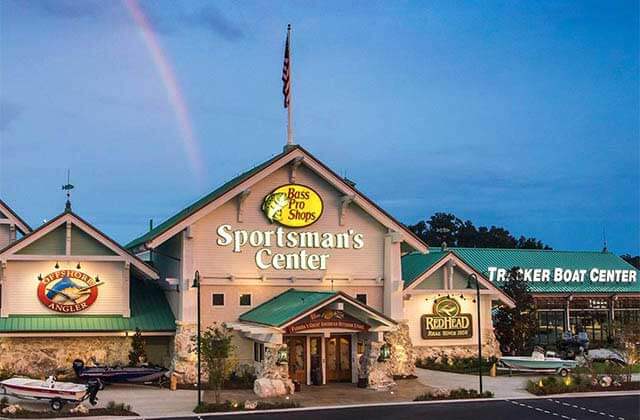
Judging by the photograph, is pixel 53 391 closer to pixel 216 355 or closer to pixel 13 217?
pixel 216 355

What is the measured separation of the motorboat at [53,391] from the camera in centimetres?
2856

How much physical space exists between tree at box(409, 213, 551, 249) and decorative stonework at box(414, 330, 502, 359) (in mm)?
60254

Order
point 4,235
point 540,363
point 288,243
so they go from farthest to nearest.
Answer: point 4,235, point 540,363, point 288,243

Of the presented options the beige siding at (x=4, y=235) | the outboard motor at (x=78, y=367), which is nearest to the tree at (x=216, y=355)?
the outboard motor at (x=78, y=367)

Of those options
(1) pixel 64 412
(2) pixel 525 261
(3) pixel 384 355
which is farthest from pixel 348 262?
(2) pixel 525 261

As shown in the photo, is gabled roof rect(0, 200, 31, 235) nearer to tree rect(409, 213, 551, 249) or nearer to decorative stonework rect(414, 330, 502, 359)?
decorative stonework rect(414, 330, 502, 359)

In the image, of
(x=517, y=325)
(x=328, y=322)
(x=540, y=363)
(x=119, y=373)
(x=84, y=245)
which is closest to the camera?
(x=328, y=322)

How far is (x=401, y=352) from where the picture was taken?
3922 centimetres

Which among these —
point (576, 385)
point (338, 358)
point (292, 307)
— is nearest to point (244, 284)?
point (292, 307)

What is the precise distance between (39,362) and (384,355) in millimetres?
15428

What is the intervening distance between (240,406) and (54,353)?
36.9 ft

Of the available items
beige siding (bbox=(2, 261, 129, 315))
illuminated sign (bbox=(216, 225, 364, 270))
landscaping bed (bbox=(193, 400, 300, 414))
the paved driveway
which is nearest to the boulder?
landscaping bed (bbox=(193, 400, 300, 414))

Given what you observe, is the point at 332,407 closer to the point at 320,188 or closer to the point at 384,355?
the point at 384,355

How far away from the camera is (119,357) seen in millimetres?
36938
